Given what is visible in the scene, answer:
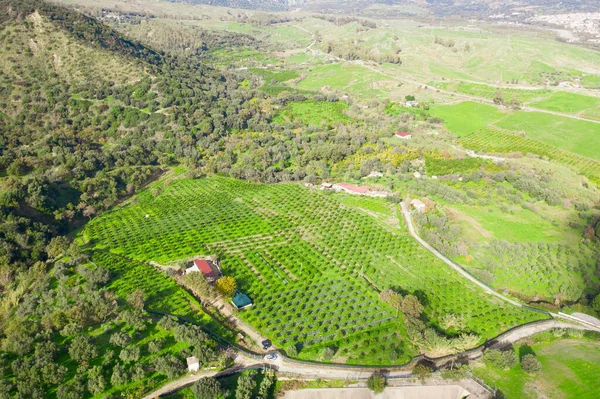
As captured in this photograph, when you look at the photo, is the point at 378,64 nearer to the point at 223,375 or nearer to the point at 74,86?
the point at 74,86

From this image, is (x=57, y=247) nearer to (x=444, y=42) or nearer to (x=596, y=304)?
(x=596, y=304)

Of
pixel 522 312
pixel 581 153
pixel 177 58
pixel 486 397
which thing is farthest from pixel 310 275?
pixel 177 58

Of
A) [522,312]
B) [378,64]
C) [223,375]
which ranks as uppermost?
[378,64]

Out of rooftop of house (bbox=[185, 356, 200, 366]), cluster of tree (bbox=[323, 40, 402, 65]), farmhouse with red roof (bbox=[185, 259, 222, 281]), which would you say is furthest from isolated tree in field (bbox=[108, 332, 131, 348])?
cluster of tree (bbox=[323, 40, 402, 65])

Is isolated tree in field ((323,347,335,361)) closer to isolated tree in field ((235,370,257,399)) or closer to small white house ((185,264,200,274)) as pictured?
isolated tree in field ((235,370,257,399))

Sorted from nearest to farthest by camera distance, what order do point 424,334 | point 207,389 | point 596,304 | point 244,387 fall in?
point 207,389 → point 244,387 → point 424,334 → point 596,304

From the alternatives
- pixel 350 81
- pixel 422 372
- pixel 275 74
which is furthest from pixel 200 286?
pixel 275 74

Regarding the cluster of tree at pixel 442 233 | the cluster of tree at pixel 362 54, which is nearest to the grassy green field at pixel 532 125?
the cluster of tree at pixel 442 233
